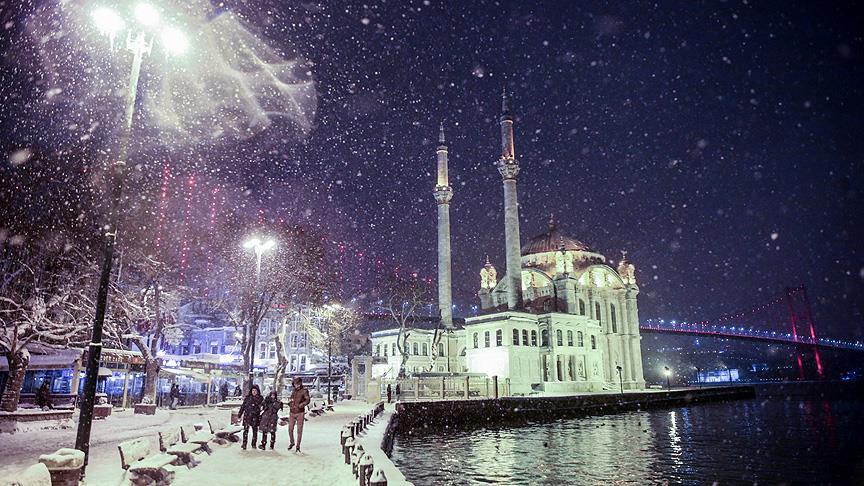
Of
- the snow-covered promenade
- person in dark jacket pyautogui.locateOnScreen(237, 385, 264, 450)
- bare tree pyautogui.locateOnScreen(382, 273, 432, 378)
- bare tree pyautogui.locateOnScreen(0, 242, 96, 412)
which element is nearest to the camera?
the snow-covered promenade

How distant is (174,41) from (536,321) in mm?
55259

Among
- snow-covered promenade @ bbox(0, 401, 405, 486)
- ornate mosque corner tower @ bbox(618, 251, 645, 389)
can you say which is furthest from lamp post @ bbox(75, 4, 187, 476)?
ornate mosque corner tower @ bbox(618, 251, 645, 389)

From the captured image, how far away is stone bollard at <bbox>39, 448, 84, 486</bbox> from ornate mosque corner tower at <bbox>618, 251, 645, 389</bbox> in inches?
2868

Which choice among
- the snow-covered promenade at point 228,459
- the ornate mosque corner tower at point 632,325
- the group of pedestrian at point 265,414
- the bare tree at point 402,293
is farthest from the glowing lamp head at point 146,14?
the ornate mosque corner tower at point 632,325

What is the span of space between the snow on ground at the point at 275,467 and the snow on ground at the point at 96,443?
1.63 metres

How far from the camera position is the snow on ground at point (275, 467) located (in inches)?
410

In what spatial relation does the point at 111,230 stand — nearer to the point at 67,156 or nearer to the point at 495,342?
the point at 67,156

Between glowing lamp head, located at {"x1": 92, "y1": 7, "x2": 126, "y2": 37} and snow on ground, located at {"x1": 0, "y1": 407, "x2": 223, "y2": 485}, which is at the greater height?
glowing lamp head, located at {"x1": 92, "y1": 7, "x2": 126, "y2": 37}

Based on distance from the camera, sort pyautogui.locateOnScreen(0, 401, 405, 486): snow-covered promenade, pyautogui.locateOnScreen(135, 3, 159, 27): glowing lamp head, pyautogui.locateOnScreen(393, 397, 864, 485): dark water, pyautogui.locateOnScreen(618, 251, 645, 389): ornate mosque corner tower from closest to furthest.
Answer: pyautogui.locateOnScreen(135, 3, 159, 27): glowing lamp head → pyautogui.locateOnScreen(0, 401, 405, 486): snow-covered promenade → pyautogui.locateOnScreen(393, 397, 864, 485): dark water → pyautogui.locateOnScreen(618, 251, 645, 389): ornate mosque corner tower

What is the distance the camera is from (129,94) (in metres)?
10.7

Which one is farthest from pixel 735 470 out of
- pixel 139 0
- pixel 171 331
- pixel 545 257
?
pixel 545 257

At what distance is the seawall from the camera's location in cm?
3662

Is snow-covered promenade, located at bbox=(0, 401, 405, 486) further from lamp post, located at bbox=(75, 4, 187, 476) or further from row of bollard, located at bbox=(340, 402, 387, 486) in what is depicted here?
lamp post, located at bbox=(75, 4, 187, 476)

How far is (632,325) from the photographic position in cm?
7575
